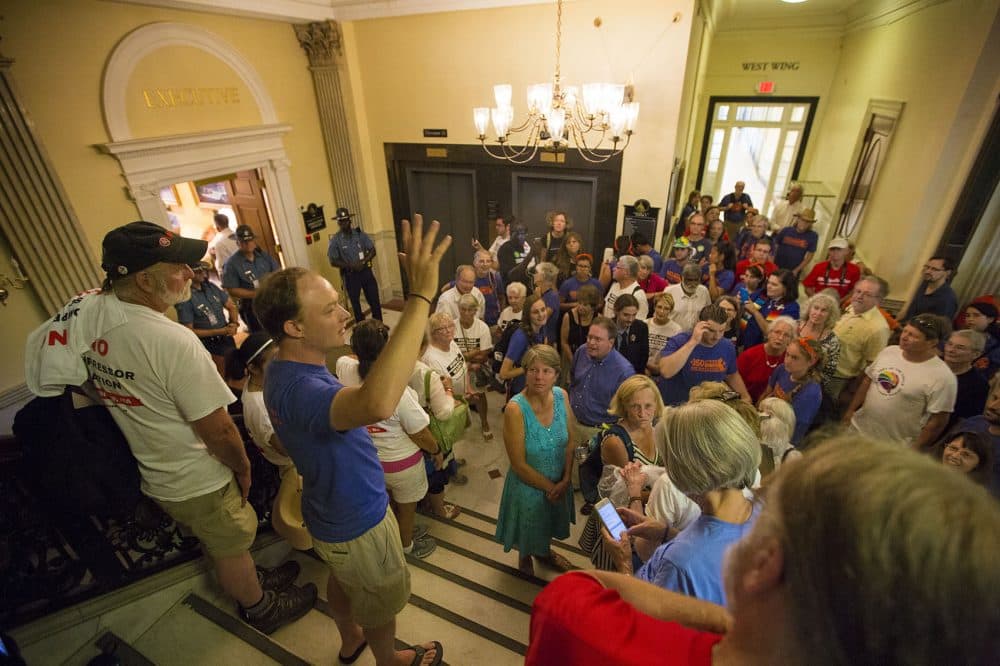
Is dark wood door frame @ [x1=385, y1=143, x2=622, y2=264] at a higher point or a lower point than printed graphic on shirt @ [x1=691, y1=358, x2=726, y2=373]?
higher

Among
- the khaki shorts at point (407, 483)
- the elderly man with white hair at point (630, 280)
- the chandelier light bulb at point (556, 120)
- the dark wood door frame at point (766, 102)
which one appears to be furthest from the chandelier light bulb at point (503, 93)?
the dark wood door frame at point (766, 102)

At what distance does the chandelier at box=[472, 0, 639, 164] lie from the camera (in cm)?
457

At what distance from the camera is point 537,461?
238 cm

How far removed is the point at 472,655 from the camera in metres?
2.20

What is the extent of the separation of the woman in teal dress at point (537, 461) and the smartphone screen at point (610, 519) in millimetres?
651

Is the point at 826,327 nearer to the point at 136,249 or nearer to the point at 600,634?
the point at 600,634

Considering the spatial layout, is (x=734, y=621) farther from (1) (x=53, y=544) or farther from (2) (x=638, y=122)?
(2) (x=638, y=122)

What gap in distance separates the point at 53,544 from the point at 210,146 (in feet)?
16.0

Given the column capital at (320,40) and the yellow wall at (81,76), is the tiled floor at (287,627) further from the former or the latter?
the column capital at (320,40)

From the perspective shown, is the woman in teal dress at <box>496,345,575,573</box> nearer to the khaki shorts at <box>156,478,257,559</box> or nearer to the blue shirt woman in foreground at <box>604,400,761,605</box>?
the blue shirt woman in foreground at <box>604,400,761,605</box>

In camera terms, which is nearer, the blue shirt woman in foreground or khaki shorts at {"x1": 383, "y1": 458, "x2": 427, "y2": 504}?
the blue shirt woman in foreground

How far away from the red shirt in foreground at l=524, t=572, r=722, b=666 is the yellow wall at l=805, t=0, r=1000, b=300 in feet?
20.2

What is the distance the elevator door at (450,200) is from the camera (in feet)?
23.4

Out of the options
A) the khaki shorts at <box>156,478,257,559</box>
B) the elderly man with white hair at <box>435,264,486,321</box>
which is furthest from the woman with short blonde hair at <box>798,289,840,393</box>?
the khaki shorts at <box>156,478,257,559</box>
